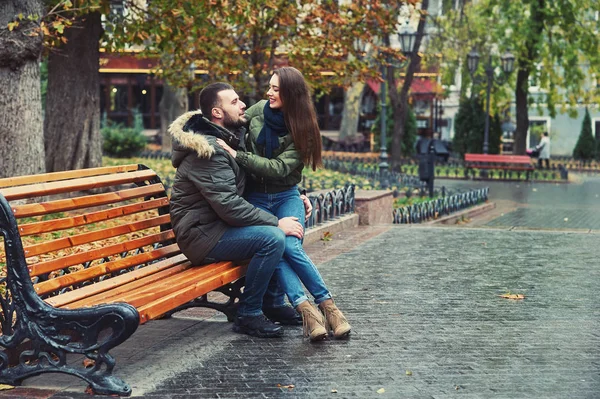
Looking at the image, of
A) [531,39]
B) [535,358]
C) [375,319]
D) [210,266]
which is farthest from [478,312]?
[531,39]

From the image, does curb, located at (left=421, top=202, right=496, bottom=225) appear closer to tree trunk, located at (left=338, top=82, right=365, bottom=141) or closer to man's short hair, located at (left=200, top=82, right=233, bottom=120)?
man's short hair, located at (left=200, top=82, right=233, bottom=120)

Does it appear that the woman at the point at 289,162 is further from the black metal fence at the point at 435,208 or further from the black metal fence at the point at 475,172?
the black metal fence at the point at 475,172

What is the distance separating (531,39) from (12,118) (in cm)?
2473

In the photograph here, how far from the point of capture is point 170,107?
37469mm

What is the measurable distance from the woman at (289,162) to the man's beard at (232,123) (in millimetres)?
118

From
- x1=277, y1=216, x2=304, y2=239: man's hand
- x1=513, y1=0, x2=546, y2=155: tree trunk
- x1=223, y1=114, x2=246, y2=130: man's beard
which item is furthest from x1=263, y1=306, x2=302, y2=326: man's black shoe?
x1=513, y1=0, x2=546, y2=155: tree trunk

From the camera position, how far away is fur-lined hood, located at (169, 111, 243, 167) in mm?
5949

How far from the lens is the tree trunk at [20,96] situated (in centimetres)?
1002

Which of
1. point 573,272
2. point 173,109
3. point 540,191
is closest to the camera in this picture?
point 573,272

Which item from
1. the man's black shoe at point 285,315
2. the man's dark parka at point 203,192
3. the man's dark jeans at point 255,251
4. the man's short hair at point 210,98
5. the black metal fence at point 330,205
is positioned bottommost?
the man's black shoe at point 285,315

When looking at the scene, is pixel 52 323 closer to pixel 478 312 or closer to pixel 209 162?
pixel 209 162

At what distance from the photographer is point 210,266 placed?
6.21 metres

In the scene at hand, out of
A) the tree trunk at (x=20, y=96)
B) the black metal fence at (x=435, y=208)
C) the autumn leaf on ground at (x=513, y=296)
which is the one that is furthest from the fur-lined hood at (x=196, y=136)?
the black metal fence at (x=435, y=208)

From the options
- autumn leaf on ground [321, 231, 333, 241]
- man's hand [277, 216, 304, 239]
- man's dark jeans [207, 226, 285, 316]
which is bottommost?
autumn leaf on ground [321, 231, 333, 241]
